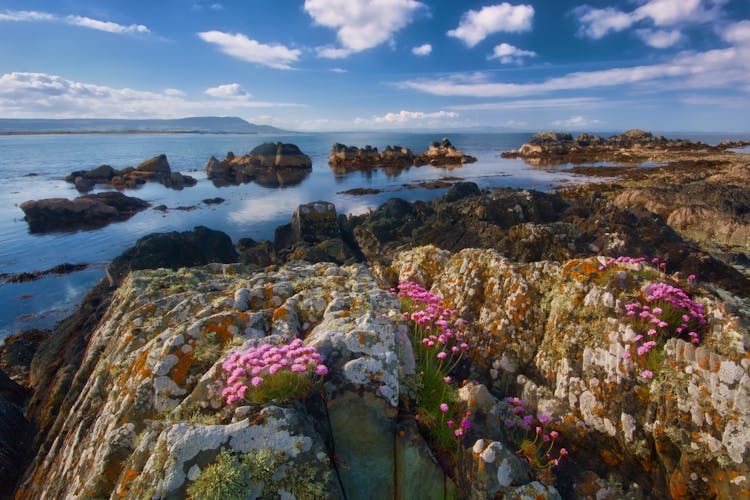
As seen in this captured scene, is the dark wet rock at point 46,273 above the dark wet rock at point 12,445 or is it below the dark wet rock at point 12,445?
→ below

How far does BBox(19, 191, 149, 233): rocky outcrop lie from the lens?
125 feet

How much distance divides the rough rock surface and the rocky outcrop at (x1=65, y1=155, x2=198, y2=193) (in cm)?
6980

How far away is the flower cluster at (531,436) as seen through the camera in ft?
13.7

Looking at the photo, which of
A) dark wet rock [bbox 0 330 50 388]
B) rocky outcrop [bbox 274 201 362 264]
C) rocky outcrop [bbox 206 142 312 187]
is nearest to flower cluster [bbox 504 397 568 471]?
dark wet rock [bbox 0 330 50 388]

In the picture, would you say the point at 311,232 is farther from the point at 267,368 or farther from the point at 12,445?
the point at 267,368

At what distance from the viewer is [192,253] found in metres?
20.9

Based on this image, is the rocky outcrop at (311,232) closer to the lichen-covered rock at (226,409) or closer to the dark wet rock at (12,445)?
the dark wet rock at (12,445)

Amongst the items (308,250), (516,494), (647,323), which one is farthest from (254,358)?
(308,250)

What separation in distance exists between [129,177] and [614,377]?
268 feet

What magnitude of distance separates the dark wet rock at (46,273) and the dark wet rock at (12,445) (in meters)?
22.0

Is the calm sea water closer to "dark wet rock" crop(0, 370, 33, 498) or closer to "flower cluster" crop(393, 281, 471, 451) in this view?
"dark wet rock" crop(0, 370, 33, 498)

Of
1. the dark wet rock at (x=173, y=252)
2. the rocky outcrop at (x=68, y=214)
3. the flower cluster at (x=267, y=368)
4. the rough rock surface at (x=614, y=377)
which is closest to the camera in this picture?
the rough rock surface at (x=614, y=377)

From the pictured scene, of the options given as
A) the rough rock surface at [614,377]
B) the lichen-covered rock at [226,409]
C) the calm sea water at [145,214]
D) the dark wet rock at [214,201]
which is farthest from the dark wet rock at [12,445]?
the dark wet rock at [214,201]

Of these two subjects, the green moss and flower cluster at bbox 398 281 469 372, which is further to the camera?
flower cluster at bbox 398 281 469 372
